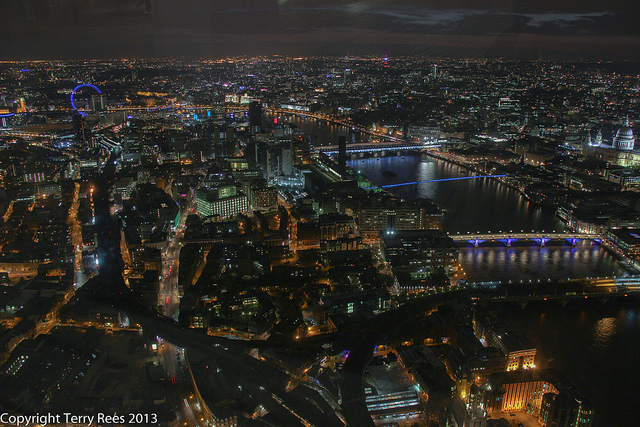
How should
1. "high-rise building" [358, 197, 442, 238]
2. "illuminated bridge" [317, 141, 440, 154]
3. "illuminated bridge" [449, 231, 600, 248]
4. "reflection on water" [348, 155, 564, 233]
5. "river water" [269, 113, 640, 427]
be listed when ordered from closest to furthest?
"river water" [269, 113, 640, 427] → "illuminated bridge" [449, 231, 600, 248] → "high-rise building" [358, 197, 442, 238] → "reflection on water" [348, 155, 564, 233] → "illuminated bridge" [317, 141, 440, 154]

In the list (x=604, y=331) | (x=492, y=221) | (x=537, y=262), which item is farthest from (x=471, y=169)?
(x=604, y=331)

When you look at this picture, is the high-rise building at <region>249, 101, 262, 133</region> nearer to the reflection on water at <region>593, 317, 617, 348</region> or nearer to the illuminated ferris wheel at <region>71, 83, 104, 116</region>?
the illuminated ferris wheel at <region>71, 83, 104, 116</region>

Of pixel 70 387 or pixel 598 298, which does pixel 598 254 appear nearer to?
pixel 598 298

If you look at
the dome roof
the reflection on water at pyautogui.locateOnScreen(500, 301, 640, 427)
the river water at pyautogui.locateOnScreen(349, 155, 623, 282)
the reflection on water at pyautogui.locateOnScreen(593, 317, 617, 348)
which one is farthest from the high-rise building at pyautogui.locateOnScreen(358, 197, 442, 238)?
the dome roof

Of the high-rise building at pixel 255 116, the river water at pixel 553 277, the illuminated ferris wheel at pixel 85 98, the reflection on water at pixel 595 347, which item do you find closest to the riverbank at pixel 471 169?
the river water at pixel 553 277

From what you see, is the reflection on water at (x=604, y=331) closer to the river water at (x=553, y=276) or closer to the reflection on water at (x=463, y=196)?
the river water at (x=553, y=276)

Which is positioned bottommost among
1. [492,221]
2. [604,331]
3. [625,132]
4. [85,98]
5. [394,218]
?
[604,331]

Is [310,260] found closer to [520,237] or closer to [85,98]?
[520,237]
